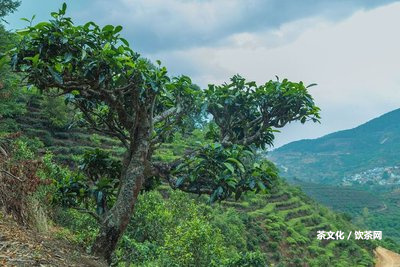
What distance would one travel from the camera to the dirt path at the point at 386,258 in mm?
34344

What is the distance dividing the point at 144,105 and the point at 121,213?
1.21 meters

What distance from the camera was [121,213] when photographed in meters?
4.18

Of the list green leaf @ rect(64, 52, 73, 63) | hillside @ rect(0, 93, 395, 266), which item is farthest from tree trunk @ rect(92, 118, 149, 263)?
hillside @ rect(0, 93, 395, 266)

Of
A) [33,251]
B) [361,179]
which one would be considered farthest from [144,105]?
[361,179]

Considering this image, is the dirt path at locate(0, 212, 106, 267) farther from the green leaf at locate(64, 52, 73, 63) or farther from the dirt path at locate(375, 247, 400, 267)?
the dirt path at locate(375, 247, 400, 267)

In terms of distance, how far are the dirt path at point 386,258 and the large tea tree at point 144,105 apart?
33554 mm

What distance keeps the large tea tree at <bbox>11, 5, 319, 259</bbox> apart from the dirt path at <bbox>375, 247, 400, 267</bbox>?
33.6 m

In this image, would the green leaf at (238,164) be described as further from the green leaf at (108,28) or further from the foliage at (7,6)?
the foliage at (7,6)

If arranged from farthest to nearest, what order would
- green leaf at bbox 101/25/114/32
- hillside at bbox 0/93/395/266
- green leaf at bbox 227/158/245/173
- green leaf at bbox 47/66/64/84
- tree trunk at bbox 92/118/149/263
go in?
1. hillside at bbox 0/93/395/266
2. tree trunk at bbox 92/118/149/263
3. green leaf at bbox 227/158/245/173
4. green leaf at bbox 101/25/114/32
5. green leaf at bbox 47/66/64/84

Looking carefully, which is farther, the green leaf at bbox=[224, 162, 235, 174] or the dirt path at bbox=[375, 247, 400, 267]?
the dirt path at bbox=[375, 247, 400, 267]

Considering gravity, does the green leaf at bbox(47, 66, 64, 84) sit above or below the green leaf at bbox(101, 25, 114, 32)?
below

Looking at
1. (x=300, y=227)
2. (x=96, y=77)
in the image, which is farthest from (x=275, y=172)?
(x=300, y=227)

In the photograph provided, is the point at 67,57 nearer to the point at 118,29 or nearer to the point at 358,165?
the point at 118,29

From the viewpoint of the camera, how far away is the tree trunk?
4.18m
